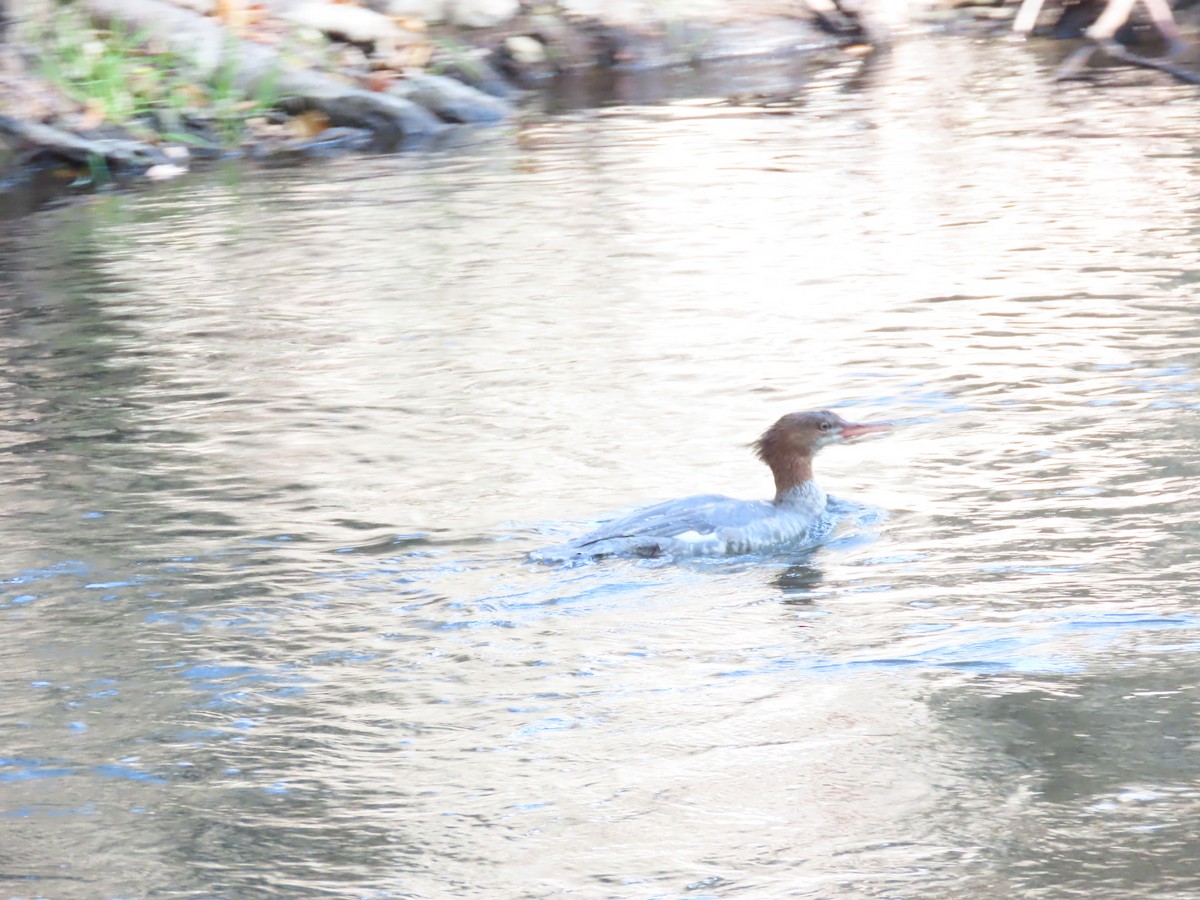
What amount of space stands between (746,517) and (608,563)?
2.20 ft

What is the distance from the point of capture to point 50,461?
31.8 ft

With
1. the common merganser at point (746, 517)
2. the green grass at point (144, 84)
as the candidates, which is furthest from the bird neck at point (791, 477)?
the green grass at point (144, 84)

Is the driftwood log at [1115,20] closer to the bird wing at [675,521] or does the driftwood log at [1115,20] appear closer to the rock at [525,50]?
the rock at [525,50]

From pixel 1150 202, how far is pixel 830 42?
13521mm

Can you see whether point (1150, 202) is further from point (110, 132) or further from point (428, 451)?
point (110, 132)

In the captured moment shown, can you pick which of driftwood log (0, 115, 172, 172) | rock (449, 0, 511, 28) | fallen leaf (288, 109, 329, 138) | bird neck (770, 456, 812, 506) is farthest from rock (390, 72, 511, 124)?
bird neck (770, 456, 812, 506)

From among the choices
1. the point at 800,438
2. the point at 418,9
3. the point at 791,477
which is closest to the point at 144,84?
the point at 418,9

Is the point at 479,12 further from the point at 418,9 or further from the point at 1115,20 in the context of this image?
the point at 1115,20

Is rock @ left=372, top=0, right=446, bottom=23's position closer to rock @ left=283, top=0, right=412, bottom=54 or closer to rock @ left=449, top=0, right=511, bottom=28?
rock @ left=449, top=0, right=511, bottom=28

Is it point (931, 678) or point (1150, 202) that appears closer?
point (931, 678)

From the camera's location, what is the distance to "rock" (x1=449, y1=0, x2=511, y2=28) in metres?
25.2

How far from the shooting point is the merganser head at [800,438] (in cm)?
832

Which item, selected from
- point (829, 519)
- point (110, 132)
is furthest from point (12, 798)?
point (110, 132)

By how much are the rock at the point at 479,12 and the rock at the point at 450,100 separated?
2725 millimetres
